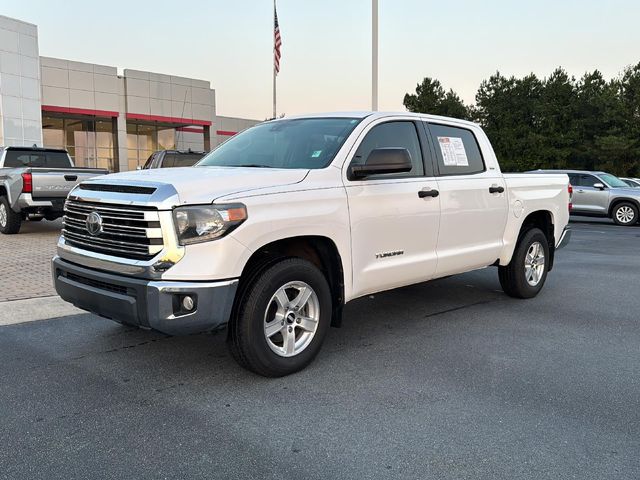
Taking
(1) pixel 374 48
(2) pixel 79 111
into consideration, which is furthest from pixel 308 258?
(2) pixel 79 111

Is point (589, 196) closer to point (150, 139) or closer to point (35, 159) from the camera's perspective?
point (35, 159)

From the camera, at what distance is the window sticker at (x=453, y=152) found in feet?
17.9

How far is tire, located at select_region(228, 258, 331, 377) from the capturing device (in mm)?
3797

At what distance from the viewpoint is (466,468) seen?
9.38ft

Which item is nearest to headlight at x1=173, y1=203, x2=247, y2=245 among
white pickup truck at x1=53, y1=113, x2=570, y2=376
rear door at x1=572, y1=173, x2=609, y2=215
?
white pickup truck at x1=53, y1=113, x2=570, y2=376

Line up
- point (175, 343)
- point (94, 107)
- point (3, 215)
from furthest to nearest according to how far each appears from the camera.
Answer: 1. point (94, 107)
2. point (3, 215)
3. point (175, 343)

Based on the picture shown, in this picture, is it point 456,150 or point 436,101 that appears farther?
point 436,101

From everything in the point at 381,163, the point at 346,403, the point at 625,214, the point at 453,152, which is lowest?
the point at 346,403

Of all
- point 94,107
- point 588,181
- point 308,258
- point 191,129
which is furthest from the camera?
point 191,129

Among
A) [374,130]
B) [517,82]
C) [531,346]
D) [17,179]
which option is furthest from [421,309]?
[517,82]

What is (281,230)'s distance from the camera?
3.89 meters

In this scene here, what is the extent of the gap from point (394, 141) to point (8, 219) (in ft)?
32.7

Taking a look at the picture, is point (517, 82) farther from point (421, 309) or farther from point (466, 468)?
point (466, 468)

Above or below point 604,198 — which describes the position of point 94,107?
above
